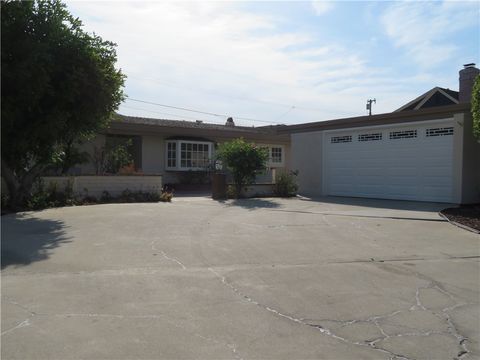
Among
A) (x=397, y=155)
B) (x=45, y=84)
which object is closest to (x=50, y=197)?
(x=45, y=84)

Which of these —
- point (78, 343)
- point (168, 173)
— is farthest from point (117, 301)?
point (168, 173)

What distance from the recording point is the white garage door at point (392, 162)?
15898mm

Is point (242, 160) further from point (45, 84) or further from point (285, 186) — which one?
point (45, 84)

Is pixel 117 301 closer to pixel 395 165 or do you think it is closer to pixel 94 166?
pixel 395 165

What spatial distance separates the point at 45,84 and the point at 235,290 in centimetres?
751

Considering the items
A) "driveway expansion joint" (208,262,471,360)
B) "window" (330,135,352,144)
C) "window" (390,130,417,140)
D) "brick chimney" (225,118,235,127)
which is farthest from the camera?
"brick chimney" (225,118,235,127)

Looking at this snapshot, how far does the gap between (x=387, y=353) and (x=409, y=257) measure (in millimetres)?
4220

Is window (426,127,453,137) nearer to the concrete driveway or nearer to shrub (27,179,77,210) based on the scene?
the concrete driveway

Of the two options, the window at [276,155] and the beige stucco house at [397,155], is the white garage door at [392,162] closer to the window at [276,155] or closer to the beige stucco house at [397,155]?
the beige stucco house at [397,155]

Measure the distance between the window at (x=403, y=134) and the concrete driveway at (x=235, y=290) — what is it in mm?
6250

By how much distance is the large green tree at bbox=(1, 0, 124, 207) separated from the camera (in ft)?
35.4

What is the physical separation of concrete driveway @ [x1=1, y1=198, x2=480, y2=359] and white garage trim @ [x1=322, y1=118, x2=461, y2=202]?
524 cm

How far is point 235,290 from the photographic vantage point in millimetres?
5918

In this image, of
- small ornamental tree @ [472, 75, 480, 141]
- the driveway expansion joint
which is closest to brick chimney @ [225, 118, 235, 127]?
small ornamental tree @ [472, 75, 480, 141]
